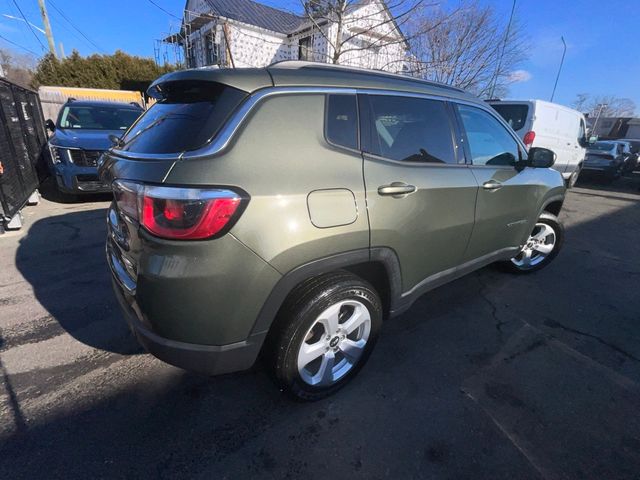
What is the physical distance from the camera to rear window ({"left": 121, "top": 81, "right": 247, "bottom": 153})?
5.02ft

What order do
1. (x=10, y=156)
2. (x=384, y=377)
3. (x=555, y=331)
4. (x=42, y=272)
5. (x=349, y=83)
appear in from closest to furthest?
(x=349, y=83) < (x=384, y=377) < (x=555, y=331) < (x=42, y=272) < (x=10, y=156)

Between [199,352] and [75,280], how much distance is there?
268 cm

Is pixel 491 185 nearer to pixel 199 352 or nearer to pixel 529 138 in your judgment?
pixel 199 352

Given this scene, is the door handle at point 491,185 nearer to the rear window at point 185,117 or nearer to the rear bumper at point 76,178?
the rear window at point 185,117

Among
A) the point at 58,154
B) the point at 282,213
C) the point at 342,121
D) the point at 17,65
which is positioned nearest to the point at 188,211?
the point at 282,213

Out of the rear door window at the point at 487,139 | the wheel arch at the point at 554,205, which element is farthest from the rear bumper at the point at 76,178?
the wheel arch at the point at 554,205

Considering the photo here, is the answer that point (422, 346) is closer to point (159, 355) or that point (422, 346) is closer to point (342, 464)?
point (342, 464)

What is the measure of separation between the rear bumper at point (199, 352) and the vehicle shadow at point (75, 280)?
39.5 inches

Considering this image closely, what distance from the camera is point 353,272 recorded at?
214cm

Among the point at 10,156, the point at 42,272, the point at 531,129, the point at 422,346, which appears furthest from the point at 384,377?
the point at 531,129

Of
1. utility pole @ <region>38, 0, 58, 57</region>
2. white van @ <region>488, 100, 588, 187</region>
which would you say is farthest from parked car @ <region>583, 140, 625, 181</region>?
utility pole @ <region>38, 0, 58, 57</region>

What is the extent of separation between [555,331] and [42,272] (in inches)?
204

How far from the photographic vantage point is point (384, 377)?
2.29 m

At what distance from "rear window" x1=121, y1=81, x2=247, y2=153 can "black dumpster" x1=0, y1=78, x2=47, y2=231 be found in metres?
4.09
